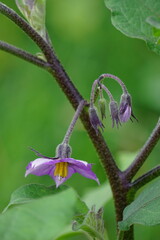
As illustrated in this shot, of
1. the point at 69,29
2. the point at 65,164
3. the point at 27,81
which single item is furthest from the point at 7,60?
the point at 65,164

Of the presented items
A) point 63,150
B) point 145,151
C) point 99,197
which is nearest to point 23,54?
point 63,150

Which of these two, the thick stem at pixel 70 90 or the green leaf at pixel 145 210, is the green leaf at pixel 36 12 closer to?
the thick stem at pixel 70 90

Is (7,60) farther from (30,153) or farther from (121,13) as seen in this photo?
(121,13)

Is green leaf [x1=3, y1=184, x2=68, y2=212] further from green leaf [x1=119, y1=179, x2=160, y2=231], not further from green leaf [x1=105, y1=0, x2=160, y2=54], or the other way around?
green leaf [x1=105, y1=0, x2=160, y2=54]

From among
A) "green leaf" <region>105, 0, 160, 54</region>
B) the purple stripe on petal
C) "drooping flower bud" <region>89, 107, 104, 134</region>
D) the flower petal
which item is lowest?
the purple stripe on petal

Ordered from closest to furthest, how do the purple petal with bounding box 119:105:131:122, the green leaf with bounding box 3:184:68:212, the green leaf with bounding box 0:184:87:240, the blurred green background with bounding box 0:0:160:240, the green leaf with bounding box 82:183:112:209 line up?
the green leaf with bounding box 0:184:87:240, the green leaf with bounding box 3:184:68:212, the purple petal with bounding box 119:105:131:122, the green leaf with bounding box 82:183:112:209, the blurred green background with bounding box 0:0:160:240

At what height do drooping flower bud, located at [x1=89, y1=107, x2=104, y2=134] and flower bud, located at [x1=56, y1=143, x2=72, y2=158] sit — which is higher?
drooping flower bud, located at [x1=89, y1=107, x2=104, y2=134]

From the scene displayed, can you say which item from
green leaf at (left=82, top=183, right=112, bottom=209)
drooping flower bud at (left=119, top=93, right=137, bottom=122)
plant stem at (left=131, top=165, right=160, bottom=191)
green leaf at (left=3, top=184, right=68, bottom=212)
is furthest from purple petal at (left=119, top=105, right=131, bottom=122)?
green leaf at (left=82, top=183, right=112, bottom=209)

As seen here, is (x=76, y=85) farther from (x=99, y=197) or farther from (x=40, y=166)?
(x=40, y=166)

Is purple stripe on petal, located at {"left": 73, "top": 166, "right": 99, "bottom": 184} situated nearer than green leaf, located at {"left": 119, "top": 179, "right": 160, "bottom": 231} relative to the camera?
No

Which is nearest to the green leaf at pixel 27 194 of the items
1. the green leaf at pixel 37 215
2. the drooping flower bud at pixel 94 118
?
the green leaf at pixel 37 215
